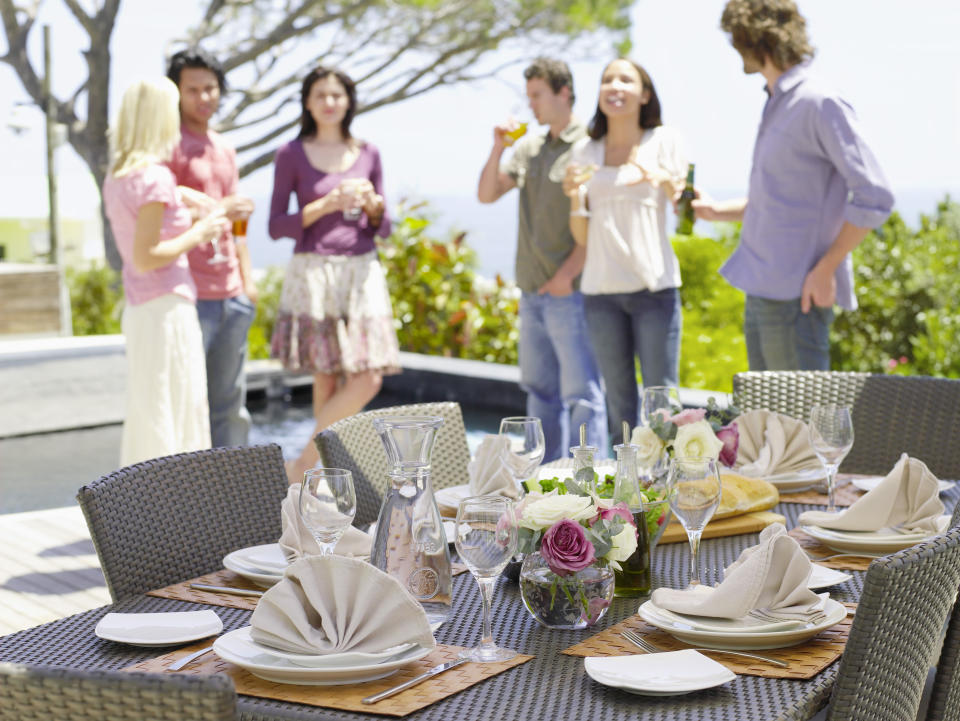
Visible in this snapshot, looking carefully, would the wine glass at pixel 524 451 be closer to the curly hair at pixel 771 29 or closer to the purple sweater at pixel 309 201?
the curly hair at pixel 771 29

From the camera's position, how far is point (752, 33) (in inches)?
139

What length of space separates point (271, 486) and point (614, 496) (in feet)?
2.46

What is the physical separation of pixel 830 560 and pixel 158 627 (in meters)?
1.02

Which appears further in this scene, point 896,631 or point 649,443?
point 649,443

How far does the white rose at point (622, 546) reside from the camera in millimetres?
1567

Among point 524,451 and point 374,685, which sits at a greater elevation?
point 524,451

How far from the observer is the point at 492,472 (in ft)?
7.35

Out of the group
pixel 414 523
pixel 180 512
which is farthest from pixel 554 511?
pixel 180 512

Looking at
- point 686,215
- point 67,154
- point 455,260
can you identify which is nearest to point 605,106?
point 686,215

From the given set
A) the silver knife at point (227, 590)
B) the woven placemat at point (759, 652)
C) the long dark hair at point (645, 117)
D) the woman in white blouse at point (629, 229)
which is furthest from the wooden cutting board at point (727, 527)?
the long dark hair at point (645, 117)

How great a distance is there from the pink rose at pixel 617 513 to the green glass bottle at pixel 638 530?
0.07 meters

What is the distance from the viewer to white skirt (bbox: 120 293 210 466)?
12.4 ft

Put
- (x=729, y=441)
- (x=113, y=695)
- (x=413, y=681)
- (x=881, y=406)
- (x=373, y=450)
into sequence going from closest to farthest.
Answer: (x=113, y=695) < (x=413, y=681) < (x=729, y=441) < (x=373, y=450) < (x=881, y=406)

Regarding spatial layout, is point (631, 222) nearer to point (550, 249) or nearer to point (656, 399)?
point (550, 249)
